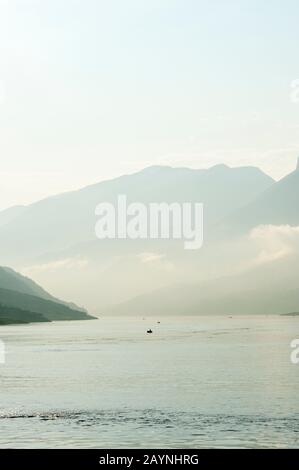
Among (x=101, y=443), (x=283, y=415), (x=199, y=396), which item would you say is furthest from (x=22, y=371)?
(x=101, y=443)

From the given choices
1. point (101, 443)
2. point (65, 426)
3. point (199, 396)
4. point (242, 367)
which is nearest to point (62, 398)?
point (199, 396)

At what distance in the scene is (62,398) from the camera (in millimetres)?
114000

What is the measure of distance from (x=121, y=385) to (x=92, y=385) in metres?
5.29

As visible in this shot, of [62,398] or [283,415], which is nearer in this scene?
[283,415]

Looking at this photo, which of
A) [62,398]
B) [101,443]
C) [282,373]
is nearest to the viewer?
[101,443]

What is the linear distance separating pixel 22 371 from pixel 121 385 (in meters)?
42.3
